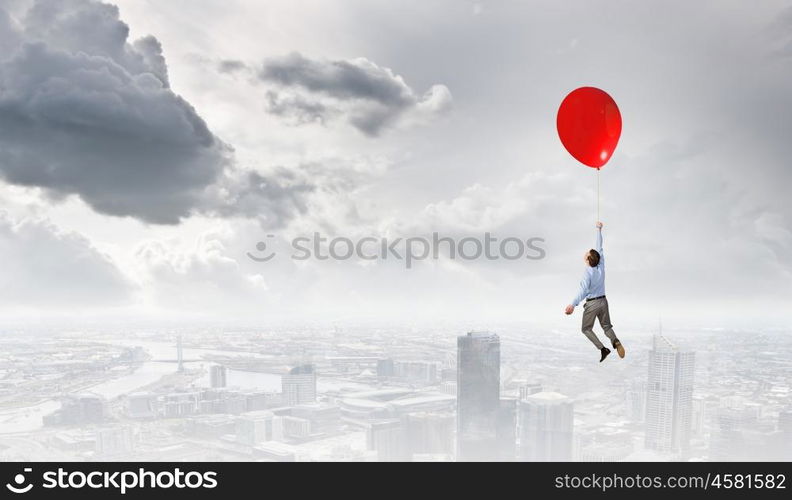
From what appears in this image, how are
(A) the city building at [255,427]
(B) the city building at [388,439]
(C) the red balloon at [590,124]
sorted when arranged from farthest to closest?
(A) the city building at [255,427] < (B) the city building at [388,439] < (C) the red balloon at [590,124]

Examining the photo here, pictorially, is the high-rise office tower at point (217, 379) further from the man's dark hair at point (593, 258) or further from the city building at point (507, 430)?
the man's dark hair at point (593, 258)

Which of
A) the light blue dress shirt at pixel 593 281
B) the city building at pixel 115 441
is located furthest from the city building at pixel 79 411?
the light blue dress shirt at pixel 593 281

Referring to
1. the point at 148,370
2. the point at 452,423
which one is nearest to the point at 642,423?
the point at 452,423

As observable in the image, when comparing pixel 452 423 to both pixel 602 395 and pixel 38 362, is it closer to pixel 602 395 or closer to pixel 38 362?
pixel 602 395

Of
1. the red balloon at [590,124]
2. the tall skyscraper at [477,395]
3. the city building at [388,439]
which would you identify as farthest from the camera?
the tall skyscraper at [477,395]

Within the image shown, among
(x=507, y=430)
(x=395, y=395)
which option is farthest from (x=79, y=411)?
(x=507, y=430)

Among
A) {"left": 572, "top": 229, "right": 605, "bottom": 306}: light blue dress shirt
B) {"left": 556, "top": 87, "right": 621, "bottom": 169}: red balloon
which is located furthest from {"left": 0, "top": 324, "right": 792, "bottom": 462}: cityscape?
{"left": 572, "top": 229, "right": 605, "bottom": 306}: light blue dress shirt
